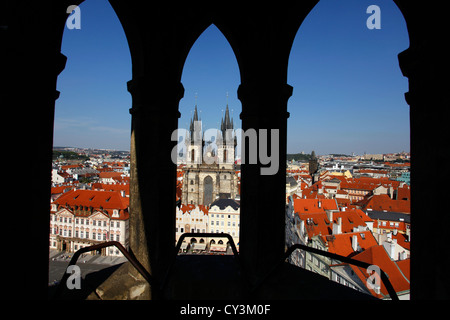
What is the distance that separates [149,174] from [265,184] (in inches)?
67.4

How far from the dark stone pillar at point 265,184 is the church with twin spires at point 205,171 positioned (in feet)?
229

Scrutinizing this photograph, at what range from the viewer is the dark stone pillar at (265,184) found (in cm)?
408

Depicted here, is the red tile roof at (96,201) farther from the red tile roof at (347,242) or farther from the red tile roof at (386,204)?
the red tile roof at (386,204)

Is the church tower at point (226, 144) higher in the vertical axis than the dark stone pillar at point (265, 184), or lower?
higher

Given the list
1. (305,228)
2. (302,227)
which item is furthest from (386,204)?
(305,228)

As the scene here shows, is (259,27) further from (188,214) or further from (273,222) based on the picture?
(188,214)

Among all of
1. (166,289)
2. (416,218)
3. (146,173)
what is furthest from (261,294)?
(146,173)

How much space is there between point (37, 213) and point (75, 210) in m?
41.8

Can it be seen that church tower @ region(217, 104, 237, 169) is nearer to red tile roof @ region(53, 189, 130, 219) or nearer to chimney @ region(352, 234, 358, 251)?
red tile roof @ region(53, 189, 130, 219)

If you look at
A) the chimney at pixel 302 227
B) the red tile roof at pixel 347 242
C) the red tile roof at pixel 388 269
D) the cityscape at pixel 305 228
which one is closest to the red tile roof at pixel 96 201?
the cityscape at pixel 305 228

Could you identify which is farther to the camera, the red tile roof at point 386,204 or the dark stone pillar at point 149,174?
the red tile roof at point 386,204

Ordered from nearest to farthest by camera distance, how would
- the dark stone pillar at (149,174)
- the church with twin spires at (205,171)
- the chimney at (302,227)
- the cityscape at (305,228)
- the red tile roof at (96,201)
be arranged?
1. the dark stone pillar at (149,174)
2. the cityscape at (305,228)
3. the chimney at (302,227)
4. the red tile roof at (96,201)
5. the church with twin spires at (205,171)

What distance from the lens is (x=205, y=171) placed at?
7619 centimetres

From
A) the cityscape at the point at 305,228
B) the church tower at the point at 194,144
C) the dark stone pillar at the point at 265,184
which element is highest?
the church tower at the point at 194,144
